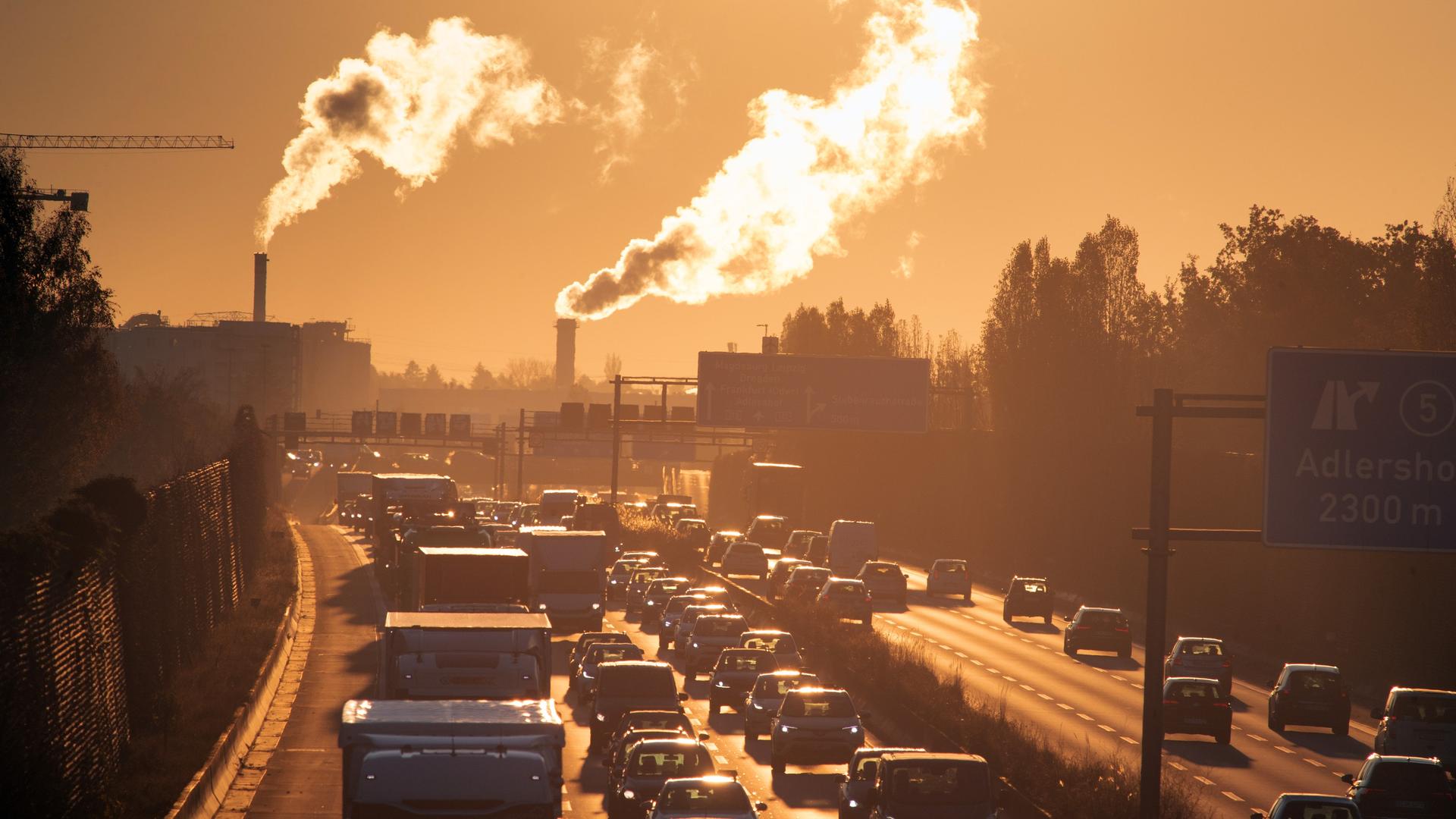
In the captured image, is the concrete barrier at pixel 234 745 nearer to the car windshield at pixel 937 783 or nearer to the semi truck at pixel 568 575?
the semi truck at pixel 568 575

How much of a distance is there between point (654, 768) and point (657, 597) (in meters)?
35.3

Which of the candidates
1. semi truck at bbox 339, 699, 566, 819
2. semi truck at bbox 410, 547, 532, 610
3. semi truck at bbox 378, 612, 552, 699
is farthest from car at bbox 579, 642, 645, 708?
semi truck at bbox 339, 699, 566, 819

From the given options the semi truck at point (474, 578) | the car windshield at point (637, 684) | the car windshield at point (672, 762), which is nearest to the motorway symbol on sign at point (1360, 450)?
the car windshield at point (672, 762)

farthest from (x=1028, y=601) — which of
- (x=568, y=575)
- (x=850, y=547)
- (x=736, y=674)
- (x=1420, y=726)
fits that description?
(x=1420, y=726)

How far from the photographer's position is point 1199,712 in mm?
35906

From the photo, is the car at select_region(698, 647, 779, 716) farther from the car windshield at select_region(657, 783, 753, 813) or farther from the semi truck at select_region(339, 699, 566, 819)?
the semi truck at select_region(339, 699, 566, 819)

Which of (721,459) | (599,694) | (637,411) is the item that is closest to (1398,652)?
(599,694)

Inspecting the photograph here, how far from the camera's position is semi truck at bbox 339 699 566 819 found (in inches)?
599

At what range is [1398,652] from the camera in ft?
160

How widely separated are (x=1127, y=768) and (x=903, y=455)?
77408 millimetres

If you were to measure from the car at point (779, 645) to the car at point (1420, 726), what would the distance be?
50.8 feet

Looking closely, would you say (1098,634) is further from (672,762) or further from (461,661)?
(461,661)

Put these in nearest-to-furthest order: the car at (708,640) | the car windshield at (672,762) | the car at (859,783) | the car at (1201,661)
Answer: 1. the car at (859,783)
2. the car windshield at (672,762)
3. the car at (1201,661)
4. the car at (708,640)

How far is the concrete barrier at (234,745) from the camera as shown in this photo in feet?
82.3
